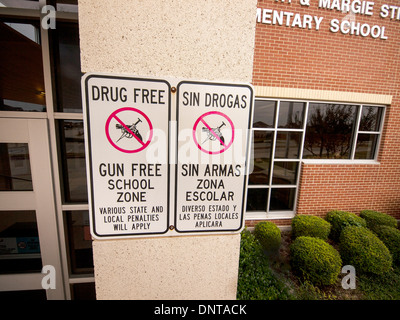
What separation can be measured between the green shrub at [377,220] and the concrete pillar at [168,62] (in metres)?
5.13

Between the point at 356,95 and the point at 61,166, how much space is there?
5.89 metres

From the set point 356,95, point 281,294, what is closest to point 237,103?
point 281,294

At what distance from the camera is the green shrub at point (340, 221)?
427 centimetres

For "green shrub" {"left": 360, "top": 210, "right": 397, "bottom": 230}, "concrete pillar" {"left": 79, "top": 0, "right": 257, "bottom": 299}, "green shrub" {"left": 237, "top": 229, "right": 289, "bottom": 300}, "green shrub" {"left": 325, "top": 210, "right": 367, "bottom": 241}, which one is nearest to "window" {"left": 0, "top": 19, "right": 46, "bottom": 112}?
"concrete pillar" {"left": 79, "top": 0, "right": 257, "bottom": 299}

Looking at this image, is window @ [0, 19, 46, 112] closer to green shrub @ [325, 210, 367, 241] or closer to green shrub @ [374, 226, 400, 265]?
green shrub @ [325, 210, 367, 241]

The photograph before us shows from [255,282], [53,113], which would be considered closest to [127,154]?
[53,113]

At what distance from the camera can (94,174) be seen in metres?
1.05

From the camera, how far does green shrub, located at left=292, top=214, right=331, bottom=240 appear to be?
4.07 meters

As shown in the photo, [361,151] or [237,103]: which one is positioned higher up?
[237,103]

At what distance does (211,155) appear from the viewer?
1124 mm

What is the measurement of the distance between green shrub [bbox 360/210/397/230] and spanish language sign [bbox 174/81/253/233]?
519 centimetres

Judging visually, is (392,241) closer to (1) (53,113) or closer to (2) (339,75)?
(2) (339,75)

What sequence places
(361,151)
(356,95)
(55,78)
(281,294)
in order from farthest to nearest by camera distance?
(361,151), (356,95), (281,294), (55,78)

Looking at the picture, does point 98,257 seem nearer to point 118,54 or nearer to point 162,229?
point 162,229
